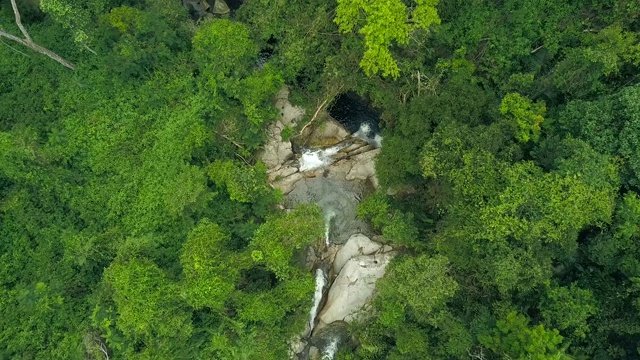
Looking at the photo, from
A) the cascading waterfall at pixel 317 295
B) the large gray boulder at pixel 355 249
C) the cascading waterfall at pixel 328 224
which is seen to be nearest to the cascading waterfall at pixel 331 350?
the cascading waterfall at pixel 317 295

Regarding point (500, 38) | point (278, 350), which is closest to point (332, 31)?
point (500, 38)

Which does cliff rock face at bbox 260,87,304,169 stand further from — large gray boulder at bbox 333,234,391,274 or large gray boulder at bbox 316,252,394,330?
large gray boulder at bbox 316,252,394,330

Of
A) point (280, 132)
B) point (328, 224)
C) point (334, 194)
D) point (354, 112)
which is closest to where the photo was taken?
point (328, 224)

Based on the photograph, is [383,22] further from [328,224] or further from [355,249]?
[355,249]

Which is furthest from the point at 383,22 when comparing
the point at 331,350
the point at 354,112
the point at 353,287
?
the point at 331,350

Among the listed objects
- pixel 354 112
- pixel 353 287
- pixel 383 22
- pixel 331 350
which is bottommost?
pixel 331 350

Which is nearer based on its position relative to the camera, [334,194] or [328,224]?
[328,224]
